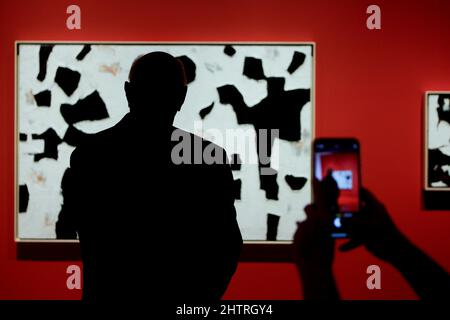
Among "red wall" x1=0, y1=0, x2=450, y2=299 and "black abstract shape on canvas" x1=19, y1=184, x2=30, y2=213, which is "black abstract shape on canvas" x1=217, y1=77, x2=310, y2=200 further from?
"black abstract shape on canvas" x1=19, y1=184, x2=30, y2=213

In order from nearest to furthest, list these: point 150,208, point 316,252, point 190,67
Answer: point 316,252
point 150,208
point 190,67

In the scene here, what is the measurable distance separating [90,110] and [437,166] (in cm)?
182

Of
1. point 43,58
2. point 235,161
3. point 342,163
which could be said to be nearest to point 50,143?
point 43,58

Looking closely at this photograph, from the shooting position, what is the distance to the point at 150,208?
97 cm

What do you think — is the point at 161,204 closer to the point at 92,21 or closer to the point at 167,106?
the point at 167,106

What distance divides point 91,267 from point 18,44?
1.83m

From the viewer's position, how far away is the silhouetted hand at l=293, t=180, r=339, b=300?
519mm

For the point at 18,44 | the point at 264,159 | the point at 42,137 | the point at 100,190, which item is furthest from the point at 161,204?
the point at 18,44

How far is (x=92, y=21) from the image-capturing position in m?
2.45

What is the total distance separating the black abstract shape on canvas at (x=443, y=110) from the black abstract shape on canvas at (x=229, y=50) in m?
1.09

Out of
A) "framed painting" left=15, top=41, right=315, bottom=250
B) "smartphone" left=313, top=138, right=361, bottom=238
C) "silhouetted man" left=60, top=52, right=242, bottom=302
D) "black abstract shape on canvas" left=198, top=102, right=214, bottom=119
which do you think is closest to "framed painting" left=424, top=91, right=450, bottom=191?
"framed painting" left=15, top=41, right=315, bottom=250

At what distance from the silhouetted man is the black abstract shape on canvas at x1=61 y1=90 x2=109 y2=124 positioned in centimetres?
142

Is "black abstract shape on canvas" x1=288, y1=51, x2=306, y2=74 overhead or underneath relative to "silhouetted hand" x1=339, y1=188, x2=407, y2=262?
overhead

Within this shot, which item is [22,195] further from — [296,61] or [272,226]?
[296,61]
